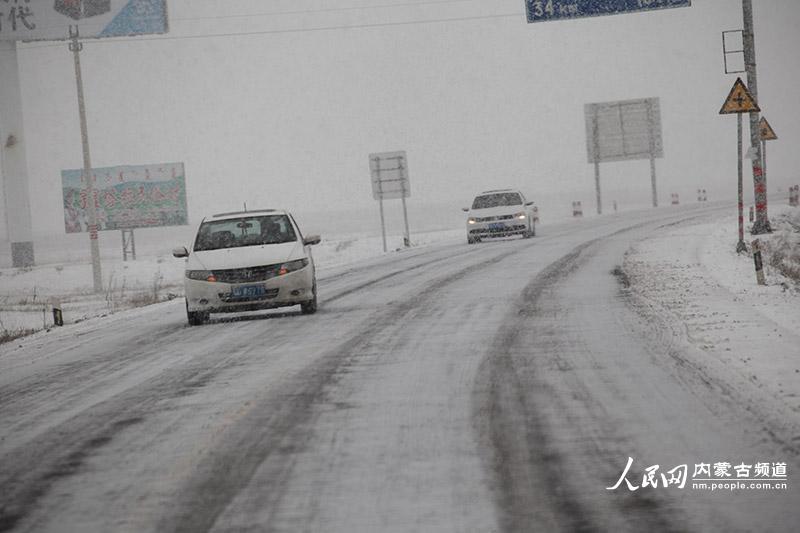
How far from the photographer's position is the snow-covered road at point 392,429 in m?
5.45

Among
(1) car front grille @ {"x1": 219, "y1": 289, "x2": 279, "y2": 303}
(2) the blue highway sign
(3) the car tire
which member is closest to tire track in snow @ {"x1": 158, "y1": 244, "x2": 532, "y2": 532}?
(1) car front grille @ {"x1": 219, "y1": 289, "x2": 279, "y2": 303}

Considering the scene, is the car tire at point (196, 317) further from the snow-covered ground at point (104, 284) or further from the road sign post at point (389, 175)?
the road sign post at point (389, 175)

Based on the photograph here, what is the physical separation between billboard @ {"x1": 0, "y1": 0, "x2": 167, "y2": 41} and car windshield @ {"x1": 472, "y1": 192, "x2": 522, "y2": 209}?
24.4 m

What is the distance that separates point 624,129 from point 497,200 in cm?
4098

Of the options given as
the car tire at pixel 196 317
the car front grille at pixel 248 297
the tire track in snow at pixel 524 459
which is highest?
the car front grille at pixel 248 297

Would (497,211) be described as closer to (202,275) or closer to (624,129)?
(202,275)

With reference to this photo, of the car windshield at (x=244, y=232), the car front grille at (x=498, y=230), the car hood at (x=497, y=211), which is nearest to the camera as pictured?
the car windshield at (x=244, y=232)

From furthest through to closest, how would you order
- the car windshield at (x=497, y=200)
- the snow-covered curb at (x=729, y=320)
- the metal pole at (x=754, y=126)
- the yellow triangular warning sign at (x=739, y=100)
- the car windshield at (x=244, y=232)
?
1. the car windshield at (x=497, y=200)
2. the metal pole at (x=754, y=126)
3. the yellow triangular warning sign at (x=739, y=100)
4. the car windshield at (x=244, y=232)
5. the snow-covered curb at (x=729, y=320)

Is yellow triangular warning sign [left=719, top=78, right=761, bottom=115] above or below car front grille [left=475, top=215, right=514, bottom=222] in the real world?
above

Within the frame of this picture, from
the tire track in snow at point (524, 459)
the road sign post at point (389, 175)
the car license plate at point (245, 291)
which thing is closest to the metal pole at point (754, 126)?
the road sign post at point (389, 175)

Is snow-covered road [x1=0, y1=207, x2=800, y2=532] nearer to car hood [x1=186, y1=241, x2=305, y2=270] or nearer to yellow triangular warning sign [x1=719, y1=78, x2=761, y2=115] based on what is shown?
car hood [x1=186, y1=241, x2=305, y2=270]

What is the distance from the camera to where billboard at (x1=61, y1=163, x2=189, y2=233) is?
63688 millimetres

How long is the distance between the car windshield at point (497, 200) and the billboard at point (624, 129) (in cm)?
3938
